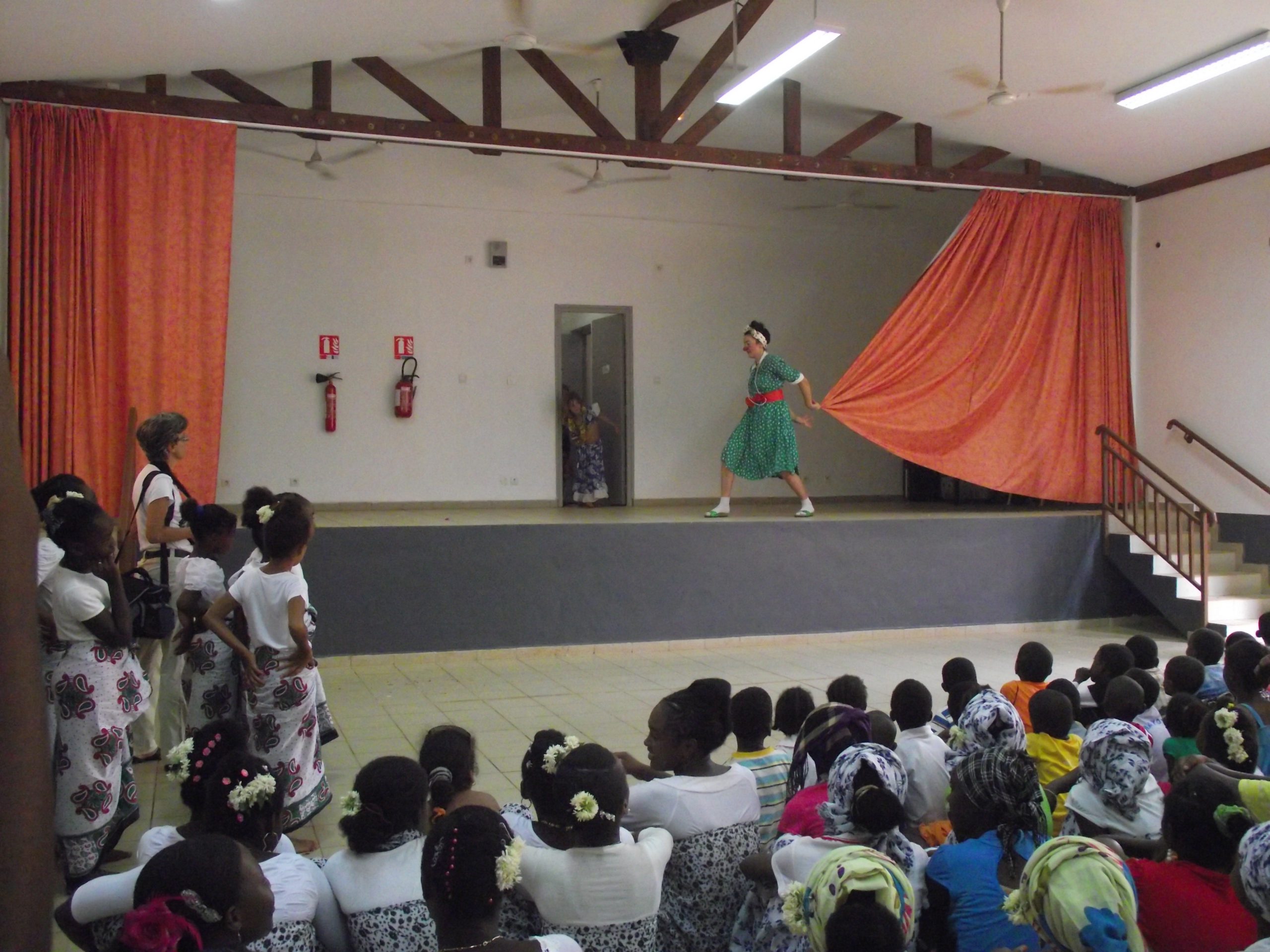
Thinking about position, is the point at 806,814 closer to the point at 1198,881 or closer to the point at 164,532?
the point at 1198,881

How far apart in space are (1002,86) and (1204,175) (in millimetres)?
2783

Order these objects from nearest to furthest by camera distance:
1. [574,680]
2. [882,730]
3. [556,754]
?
[556,754] → [882,730] → [574,680]

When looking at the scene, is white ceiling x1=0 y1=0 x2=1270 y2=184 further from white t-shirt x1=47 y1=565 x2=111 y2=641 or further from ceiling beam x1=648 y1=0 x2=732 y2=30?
white t-shirt x1=47 y1=565 x2=111 y2=641

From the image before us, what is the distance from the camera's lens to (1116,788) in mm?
2488

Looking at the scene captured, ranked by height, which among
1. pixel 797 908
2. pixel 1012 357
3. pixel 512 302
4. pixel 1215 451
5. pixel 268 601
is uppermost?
pixel 512 302

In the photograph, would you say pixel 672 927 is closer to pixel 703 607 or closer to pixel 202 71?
pixel 703 607

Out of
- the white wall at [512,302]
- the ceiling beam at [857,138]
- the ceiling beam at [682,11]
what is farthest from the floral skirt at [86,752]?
the white wall at [512,302]

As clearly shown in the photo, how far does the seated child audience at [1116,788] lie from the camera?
2486mm

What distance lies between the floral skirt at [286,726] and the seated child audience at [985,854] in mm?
2162

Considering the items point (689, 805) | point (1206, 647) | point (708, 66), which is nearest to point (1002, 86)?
point (708, 66)

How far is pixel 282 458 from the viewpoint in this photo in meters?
9.35

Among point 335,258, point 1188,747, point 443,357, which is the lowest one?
point 1188,747

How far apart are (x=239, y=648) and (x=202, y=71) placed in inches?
185

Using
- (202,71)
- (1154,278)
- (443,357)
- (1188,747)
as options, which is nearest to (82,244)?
(202,71)
